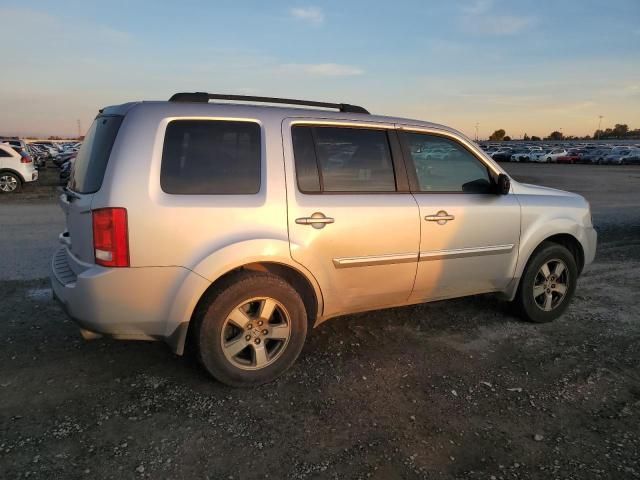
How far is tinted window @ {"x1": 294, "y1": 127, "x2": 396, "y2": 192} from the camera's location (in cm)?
344

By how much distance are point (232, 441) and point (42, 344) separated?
211cm

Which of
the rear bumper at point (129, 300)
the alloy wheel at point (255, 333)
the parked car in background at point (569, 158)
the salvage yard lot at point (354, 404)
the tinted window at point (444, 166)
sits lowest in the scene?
the salvage yard lot at point (354, 404)

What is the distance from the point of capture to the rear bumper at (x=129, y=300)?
2.88 m

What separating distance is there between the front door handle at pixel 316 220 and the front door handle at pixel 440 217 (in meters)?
0.86

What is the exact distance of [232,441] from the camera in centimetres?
272

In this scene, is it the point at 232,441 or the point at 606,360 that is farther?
the point at 606,360

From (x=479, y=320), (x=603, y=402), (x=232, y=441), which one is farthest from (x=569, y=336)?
(x=232, y=441)

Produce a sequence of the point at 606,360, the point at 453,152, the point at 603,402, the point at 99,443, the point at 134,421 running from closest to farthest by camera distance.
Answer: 1. the point at 99,443
2. the point at 134,421
3. the point at 603,402
4. the point at 606,360
5. the point at 453,152

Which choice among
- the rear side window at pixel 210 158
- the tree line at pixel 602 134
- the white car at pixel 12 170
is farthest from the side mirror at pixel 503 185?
the tree line at pixel 602 134

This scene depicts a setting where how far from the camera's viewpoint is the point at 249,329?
3.25 m

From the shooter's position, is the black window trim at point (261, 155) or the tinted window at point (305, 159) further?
the tinted window at point (305, 159)

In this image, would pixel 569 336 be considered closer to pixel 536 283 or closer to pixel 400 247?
pixel 536 283

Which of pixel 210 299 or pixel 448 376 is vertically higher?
pixel 210 299

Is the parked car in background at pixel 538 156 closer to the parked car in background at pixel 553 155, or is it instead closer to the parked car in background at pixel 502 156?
the parked car in background at pixel 553 155
